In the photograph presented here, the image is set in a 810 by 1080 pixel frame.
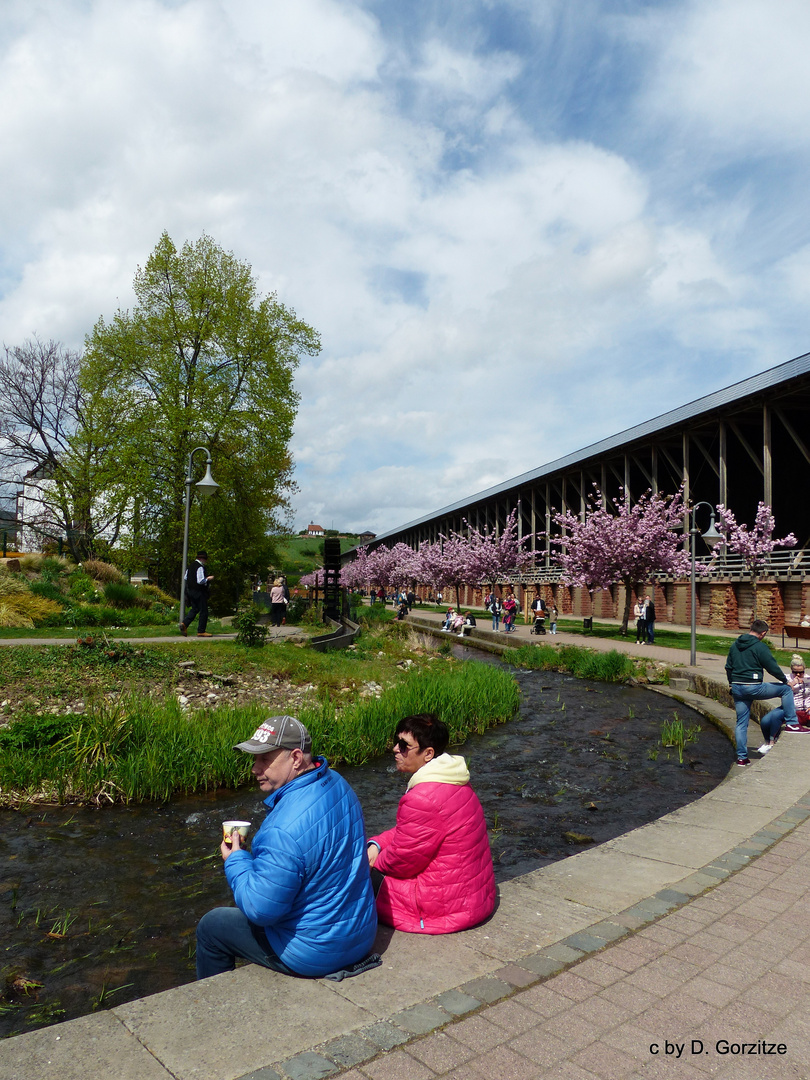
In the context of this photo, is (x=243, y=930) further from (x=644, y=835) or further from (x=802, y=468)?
(x=802, y=468)

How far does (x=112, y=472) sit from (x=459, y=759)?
24.0m

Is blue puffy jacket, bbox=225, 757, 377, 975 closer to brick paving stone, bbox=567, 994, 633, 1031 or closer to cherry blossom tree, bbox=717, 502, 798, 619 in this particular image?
brick paving stone, bbox=567, 994, 633, 1031

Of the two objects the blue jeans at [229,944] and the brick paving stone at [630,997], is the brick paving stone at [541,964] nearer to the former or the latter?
the brick paving stone at [630,997]

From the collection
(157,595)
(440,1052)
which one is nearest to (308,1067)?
(440,1052)

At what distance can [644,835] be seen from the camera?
17.4 feet

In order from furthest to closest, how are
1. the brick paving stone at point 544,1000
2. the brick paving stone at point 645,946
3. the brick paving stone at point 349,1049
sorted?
the brick paving stone at point 645,946, the brick paving stone at point 544,1000, the brick paving stone at point 349,1049

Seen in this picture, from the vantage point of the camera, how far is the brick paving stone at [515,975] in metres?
3.06

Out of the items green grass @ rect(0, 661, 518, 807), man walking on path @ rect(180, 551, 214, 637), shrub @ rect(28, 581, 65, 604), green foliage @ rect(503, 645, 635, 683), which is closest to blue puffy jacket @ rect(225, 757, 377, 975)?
green grass @ rect(0, 661, 518, 807)

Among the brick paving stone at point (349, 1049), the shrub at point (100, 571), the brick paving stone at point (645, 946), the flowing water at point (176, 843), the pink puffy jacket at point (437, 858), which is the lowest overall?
the flowing water at point (176, 843)

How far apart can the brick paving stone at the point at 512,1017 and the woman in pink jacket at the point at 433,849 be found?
678mm

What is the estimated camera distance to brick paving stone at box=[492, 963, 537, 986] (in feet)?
10.0

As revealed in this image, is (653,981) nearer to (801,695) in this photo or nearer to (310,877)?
(310,877)

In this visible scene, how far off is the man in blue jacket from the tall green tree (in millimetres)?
23510

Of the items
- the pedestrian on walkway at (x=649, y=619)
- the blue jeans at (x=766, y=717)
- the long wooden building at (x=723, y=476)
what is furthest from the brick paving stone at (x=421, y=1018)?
the long wooden building at (x=723, y=476)
